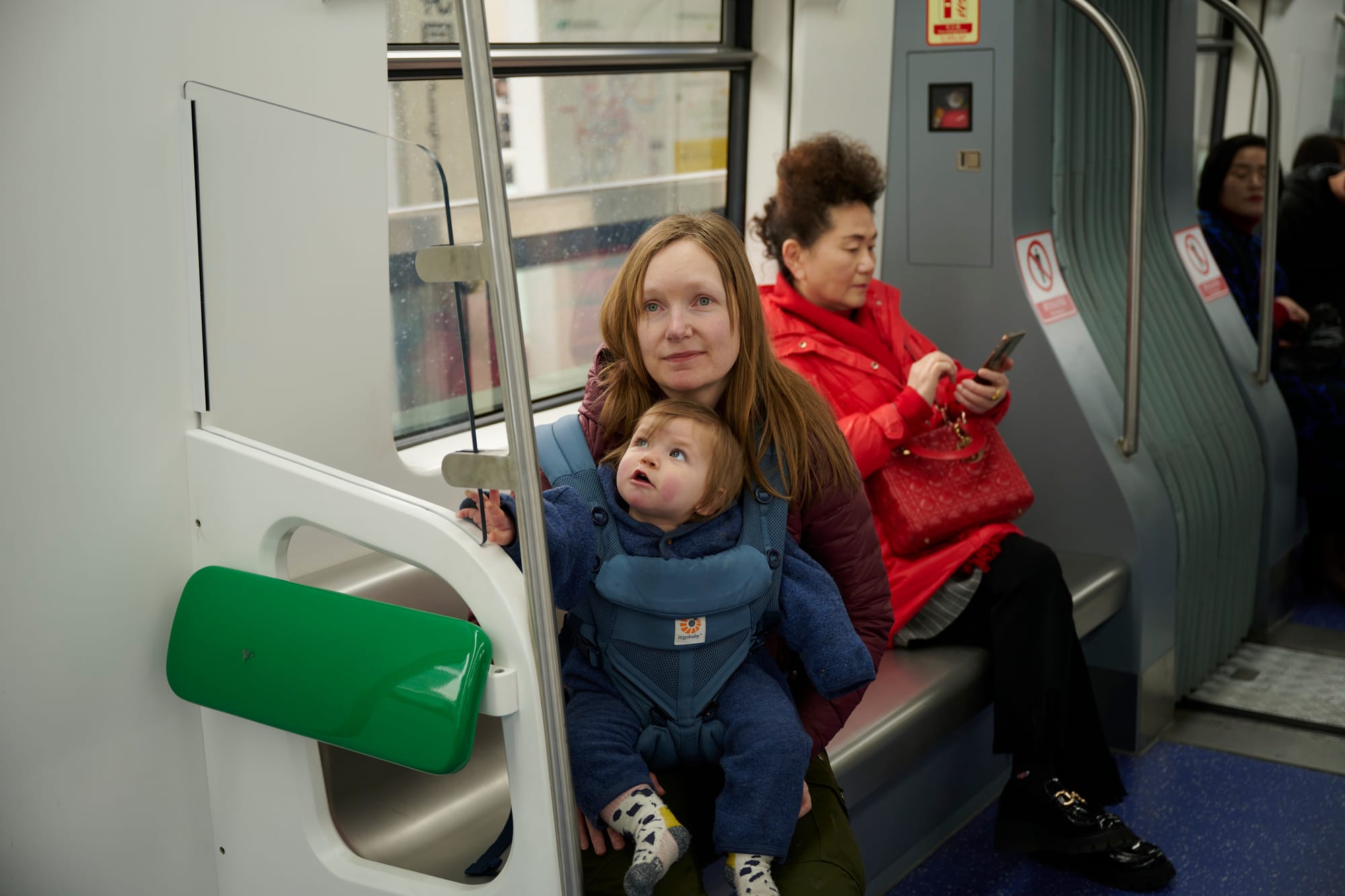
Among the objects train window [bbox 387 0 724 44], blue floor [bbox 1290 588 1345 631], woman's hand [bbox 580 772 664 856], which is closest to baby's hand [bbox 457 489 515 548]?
woman's hand [bbox 580 772 664 856]

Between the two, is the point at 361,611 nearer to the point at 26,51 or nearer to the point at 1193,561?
the point at 26,51

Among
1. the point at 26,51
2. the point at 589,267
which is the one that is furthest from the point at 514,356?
the point at 589,267

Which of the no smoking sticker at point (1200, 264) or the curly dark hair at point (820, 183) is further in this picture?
the no smoking sticker at point (1200, 264)

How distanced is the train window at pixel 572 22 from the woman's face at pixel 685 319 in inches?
38.0

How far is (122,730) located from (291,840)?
0.93 feet

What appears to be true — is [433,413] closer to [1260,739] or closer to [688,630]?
[688,630]

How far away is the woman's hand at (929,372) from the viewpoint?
273 centimetres

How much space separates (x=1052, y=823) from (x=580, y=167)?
2047 mm

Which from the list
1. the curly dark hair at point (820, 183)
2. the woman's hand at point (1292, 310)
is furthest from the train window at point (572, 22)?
the woman's hand at point (1292, 310)

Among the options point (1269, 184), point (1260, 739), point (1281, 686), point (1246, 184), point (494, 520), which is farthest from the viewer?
point (1246, 184)

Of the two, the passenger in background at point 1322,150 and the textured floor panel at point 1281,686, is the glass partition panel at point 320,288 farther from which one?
the passenger in background at point 1322,150

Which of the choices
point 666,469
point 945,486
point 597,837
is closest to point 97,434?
point 666,469

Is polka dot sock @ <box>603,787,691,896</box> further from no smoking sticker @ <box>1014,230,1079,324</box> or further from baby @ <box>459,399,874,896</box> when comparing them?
no smoking sticker @ <box>1014,230,1079,324</box>

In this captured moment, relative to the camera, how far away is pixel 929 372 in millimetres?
2742
